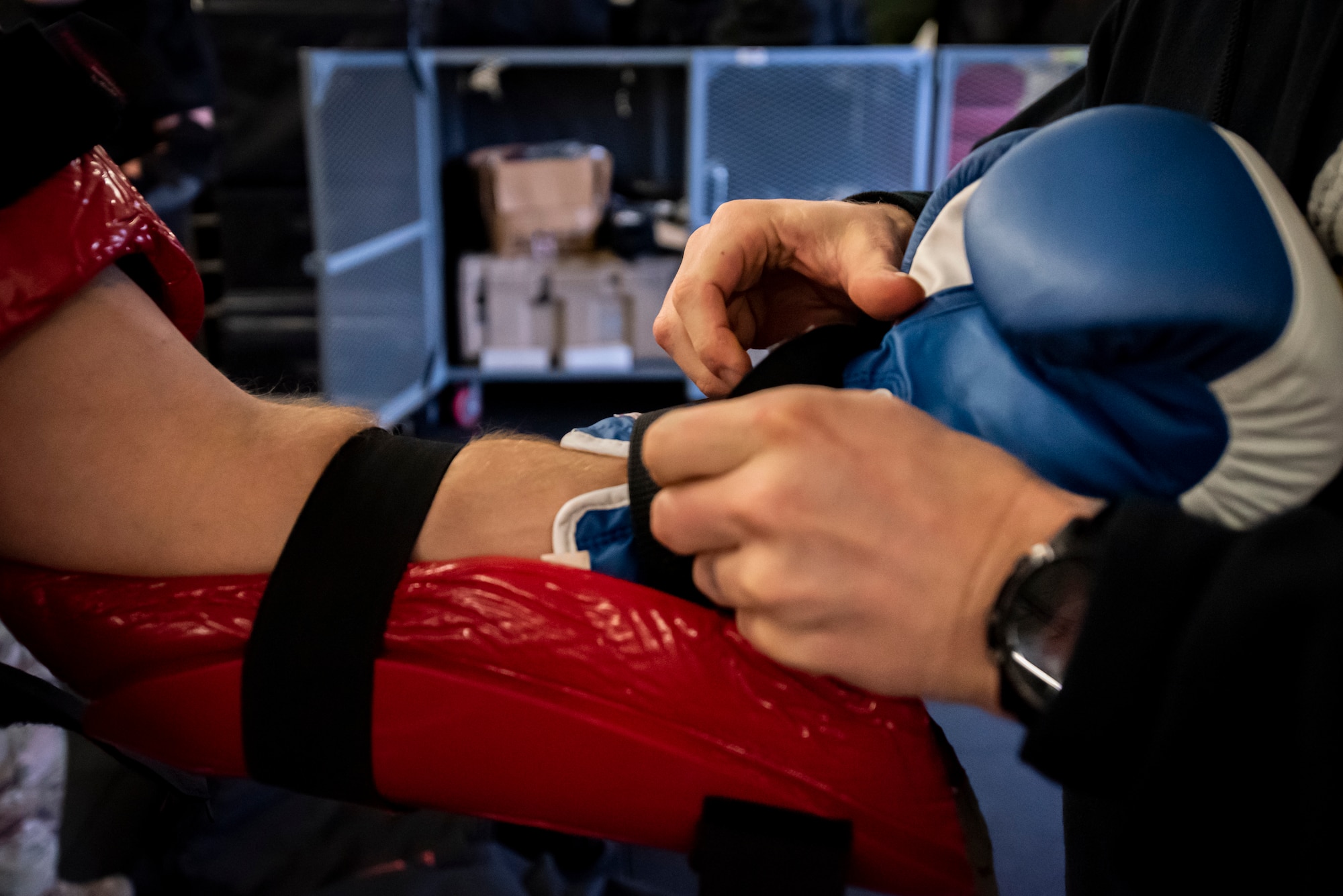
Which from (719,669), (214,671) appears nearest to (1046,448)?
(719,669)

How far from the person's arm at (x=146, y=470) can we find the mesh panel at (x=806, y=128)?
2.22 m

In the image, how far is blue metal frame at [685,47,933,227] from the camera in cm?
253

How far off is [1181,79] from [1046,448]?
35 cm

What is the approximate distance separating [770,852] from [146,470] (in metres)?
0.39

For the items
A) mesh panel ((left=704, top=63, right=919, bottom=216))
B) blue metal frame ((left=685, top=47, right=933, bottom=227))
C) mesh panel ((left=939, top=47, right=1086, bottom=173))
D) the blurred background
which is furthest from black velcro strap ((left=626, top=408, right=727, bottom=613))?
mesh panel ((left=939, top=47, right=1086, bottom=173))

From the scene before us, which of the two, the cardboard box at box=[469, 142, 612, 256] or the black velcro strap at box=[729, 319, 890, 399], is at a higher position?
the black velcro strap at box=[729, 319, 890, 399]

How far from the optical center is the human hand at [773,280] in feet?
1.89

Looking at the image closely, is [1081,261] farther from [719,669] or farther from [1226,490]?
[719,669]

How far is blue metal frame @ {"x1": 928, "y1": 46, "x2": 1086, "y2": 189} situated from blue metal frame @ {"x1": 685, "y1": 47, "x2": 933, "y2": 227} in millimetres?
39

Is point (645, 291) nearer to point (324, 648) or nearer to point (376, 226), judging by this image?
point (376, 226)

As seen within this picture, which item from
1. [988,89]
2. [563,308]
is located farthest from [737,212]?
[988,89]

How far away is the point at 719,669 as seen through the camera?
0.47 metres

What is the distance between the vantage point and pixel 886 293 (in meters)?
0.54

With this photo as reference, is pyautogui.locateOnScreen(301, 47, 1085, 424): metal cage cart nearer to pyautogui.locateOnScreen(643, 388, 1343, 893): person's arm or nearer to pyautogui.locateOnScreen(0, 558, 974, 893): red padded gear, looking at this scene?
pyautogui.locateOnScreen(0, 558, 974, 893): red padded gear
